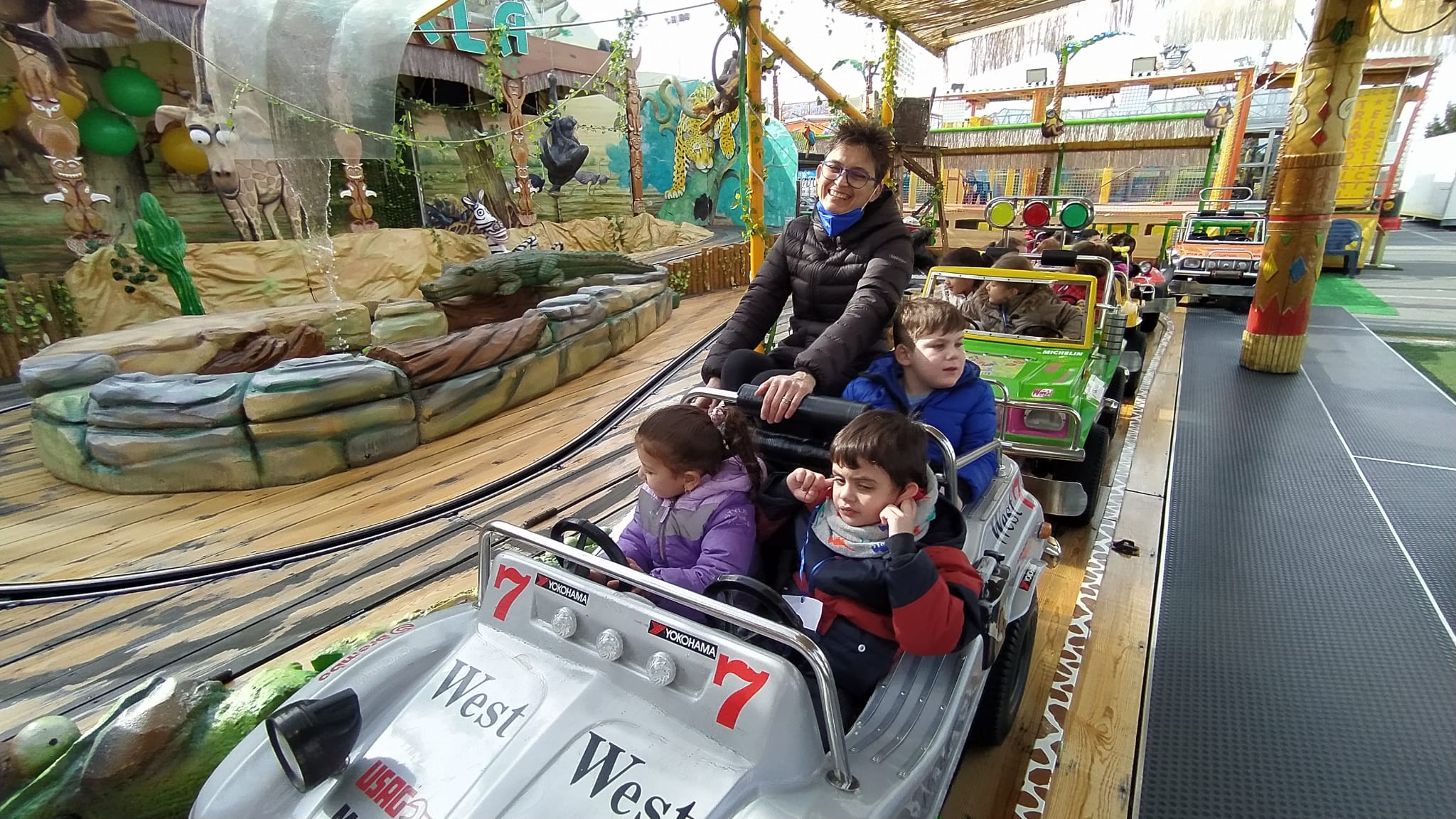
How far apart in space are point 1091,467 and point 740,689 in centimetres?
294

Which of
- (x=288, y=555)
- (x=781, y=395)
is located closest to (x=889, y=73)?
(x=781, y=395)

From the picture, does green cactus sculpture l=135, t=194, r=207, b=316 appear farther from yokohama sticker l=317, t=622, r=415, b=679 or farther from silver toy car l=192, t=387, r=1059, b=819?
silver toy car l=192, t=387, r=1059, b=819

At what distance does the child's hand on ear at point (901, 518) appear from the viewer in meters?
1.43

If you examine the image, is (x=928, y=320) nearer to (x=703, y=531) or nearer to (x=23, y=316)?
(x=703, y=531)

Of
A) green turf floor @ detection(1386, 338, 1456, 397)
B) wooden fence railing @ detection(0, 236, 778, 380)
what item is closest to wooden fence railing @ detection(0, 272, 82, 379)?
wooden fence railing @ detection(0, 236, 778, 380)

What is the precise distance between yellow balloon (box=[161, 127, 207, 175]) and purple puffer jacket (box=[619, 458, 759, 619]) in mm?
10180

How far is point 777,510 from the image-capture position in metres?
1.91

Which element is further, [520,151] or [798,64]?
[520,151]

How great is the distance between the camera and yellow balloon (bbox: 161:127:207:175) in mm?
8648

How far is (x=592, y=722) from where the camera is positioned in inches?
53.4

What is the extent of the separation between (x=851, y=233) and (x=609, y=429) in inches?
139

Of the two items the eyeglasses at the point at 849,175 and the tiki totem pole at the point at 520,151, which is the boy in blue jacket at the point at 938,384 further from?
the tiki totem pole at the point at 520,151

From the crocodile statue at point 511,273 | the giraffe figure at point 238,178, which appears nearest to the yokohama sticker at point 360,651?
the crocodile statue at point 511,273

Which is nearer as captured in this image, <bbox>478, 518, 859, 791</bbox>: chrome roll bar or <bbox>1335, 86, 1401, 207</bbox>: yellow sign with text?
<bbox>478, 518, 859, 791</bbox>: chrome roll bar
